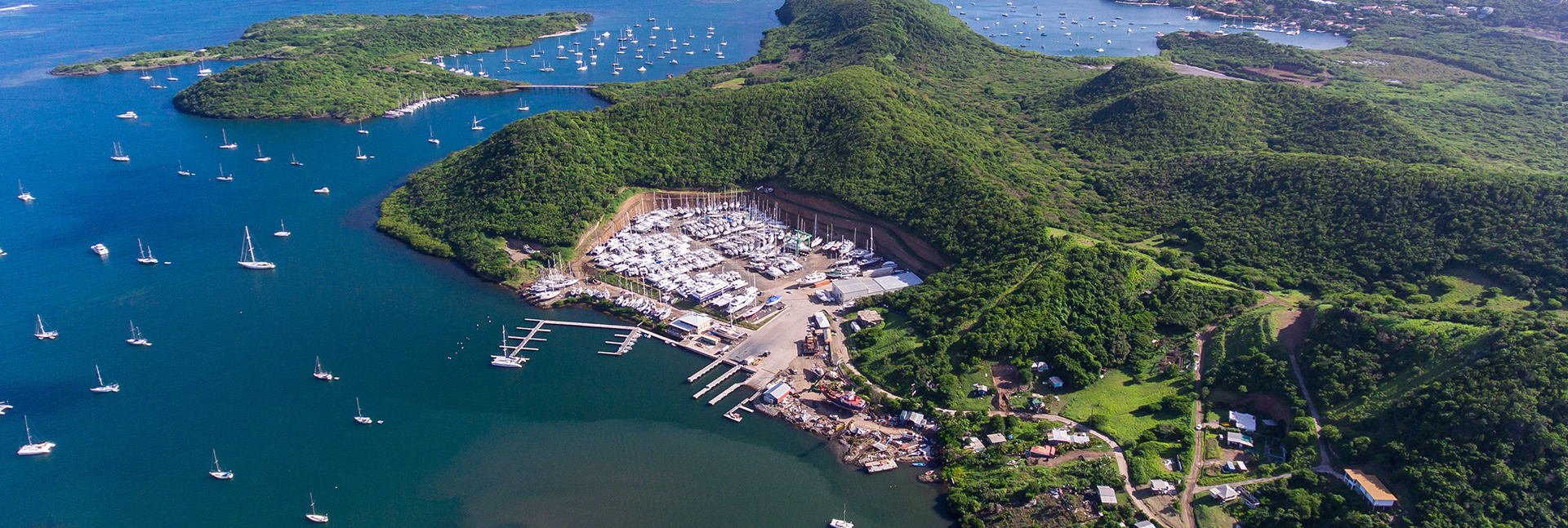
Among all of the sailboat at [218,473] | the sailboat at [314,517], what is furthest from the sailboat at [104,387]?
the sailboat at [314,517]

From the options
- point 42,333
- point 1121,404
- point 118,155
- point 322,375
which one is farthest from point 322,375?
A: point 118,155

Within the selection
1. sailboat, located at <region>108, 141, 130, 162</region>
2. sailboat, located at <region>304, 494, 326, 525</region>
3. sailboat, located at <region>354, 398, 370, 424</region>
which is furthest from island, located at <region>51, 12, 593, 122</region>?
sailboat, located at <region>304, 494, 326, 525</region>

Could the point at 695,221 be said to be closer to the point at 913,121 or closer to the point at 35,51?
the point at 913,121

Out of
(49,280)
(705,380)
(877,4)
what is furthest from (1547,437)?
(877,4)

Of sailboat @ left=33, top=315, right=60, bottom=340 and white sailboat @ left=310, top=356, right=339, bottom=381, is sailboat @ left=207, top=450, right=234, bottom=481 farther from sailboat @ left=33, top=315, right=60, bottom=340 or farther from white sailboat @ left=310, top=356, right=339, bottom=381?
sailboat @ left=33, top=315, right=60, bottom=340

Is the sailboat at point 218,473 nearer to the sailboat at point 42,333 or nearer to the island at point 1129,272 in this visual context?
the sailboat at point 42,333

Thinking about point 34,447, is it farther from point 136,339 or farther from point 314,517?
point 314,517
